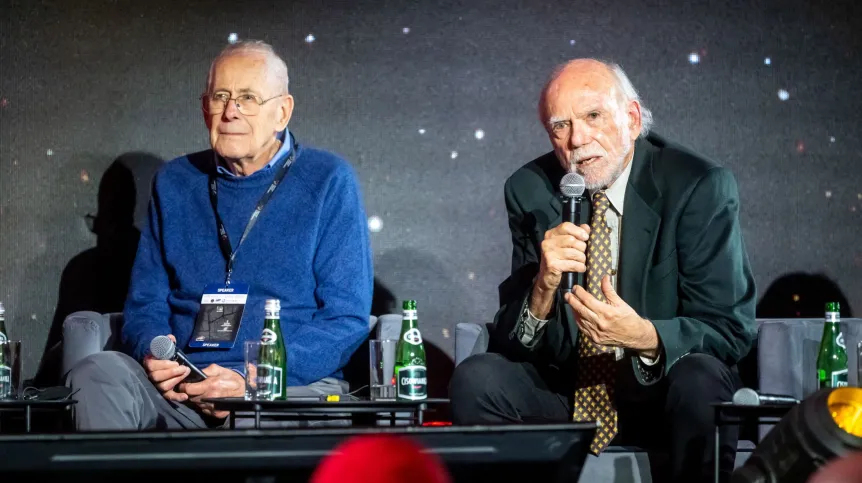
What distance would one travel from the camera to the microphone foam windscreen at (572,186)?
219cm

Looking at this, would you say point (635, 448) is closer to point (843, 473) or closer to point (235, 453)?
point (843, 473)

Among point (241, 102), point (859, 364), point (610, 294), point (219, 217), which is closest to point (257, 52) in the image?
point (241, 102)

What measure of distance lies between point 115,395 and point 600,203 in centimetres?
129

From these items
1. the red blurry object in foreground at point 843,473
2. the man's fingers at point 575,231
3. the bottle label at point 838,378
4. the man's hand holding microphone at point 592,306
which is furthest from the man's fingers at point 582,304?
the red blurry object in foreground at point 843,473

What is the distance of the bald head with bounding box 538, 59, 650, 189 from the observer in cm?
250

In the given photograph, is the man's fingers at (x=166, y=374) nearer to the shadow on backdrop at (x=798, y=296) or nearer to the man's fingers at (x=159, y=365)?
the man's fingers at (x=159, y=365)

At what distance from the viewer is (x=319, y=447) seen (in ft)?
3.62

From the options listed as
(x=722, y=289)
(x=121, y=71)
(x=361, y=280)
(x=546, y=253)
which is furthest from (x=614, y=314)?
(x=121, y=71)

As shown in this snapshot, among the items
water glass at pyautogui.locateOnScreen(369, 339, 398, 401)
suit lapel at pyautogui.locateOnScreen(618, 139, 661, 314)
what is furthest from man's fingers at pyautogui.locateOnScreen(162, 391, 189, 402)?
suit lapel at pyautogui.locateOnScreen(618, 139, 661, 314)

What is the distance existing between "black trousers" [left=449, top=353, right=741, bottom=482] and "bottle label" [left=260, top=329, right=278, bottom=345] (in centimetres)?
44

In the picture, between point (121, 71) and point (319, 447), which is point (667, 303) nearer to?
point (319, 447)

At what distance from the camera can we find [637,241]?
2.45 m

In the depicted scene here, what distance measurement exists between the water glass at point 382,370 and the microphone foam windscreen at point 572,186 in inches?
24.1

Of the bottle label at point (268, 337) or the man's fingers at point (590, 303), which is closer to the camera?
the man's fingers at point (590, 303)
